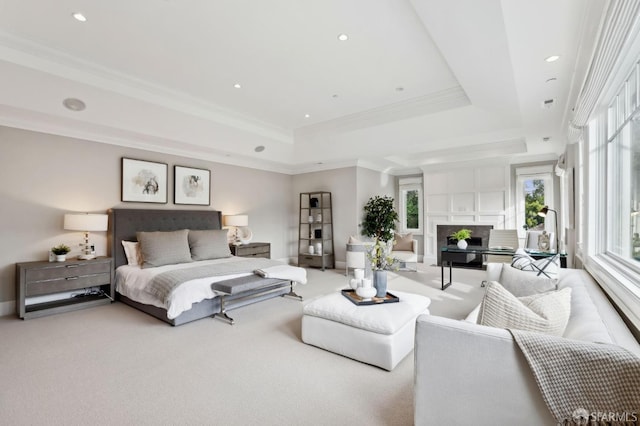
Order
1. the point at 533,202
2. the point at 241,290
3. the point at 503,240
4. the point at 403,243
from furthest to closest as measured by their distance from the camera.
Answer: the point at 403,243 → the point at 533,202 → the point at 503,240 → the point at 241,290

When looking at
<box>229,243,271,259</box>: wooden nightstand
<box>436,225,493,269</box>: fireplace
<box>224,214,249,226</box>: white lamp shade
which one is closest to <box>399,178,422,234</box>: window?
<box>436,225,493,269</box>: fireplace

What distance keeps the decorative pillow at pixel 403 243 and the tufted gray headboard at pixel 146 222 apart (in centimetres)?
394

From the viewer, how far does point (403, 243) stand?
709 cm

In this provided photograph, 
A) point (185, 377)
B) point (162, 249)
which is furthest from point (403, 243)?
point (185, 377)

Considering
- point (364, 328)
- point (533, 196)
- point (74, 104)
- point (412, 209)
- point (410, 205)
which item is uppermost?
point (74, 104)

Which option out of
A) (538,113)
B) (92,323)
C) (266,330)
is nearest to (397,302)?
(266,330)

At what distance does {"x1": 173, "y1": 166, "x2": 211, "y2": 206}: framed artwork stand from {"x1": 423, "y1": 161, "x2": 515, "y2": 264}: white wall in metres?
5.31

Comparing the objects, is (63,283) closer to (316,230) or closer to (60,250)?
(60,250)

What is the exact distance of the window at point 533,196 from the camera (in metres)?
6.54

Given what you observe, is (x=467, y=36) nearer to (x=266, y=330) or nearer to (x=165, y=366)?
(x=266, y=330)

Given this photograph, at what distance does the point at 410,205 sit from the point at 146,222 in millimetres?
6360

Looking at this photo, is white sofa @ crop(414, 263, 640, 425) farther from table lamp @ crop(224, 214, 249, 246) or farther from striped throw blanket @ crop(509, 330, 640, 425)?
table lamp @ crop(224, 214, 249, 246)

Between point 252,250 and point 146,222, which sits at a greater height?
point 146,222

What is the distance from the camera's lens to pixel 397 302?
2.93 metres
